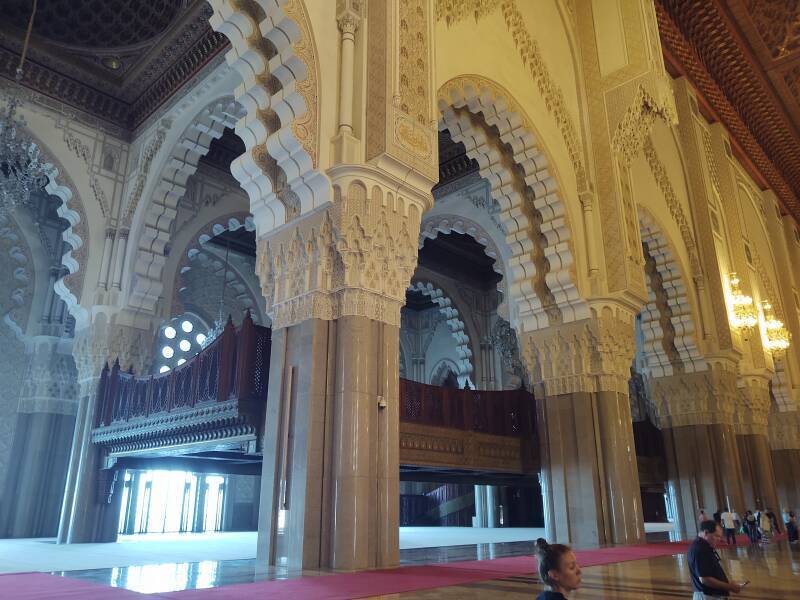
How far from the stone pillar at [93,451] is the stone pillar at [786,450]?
14050mm

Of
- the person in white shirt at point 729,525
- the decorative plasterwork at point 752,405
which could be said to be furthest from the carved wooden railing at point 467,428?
the decorative plasterwork at point 752,405

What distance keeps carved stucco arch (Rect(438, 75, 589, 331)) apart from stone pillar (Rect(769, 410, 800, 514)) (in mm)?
9912

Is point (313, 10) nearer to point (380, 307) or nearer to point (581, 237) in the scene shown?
point (380, 307)

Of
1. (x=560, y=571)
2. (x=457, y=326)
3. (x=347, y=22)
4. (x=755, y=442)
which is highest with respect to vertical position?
(x=457, y=326)

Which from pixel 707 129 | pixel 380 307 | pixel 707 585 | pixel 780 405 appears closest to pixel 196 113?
pixel 380 307

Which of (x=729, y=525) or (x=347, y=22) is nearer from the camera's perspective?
Answer: (x=347, y=22)

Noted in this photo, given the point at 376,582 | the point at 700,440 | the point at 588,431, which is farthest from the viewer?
the point at 700,440

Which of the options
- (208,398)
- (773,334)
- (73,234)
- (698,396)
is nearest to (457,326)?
(698,396)

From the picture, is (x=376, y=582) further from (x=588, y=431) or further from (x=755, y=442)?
(x=755, y=442)

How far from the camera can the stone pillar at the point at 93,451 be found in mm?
8688

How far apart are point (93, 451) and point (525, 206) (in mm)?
6896

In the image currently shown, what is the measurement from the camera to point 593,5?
9.94 meters

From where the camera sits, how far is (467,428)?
7.98 m

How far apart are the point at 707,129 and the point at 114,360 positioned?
1259 centimetres
